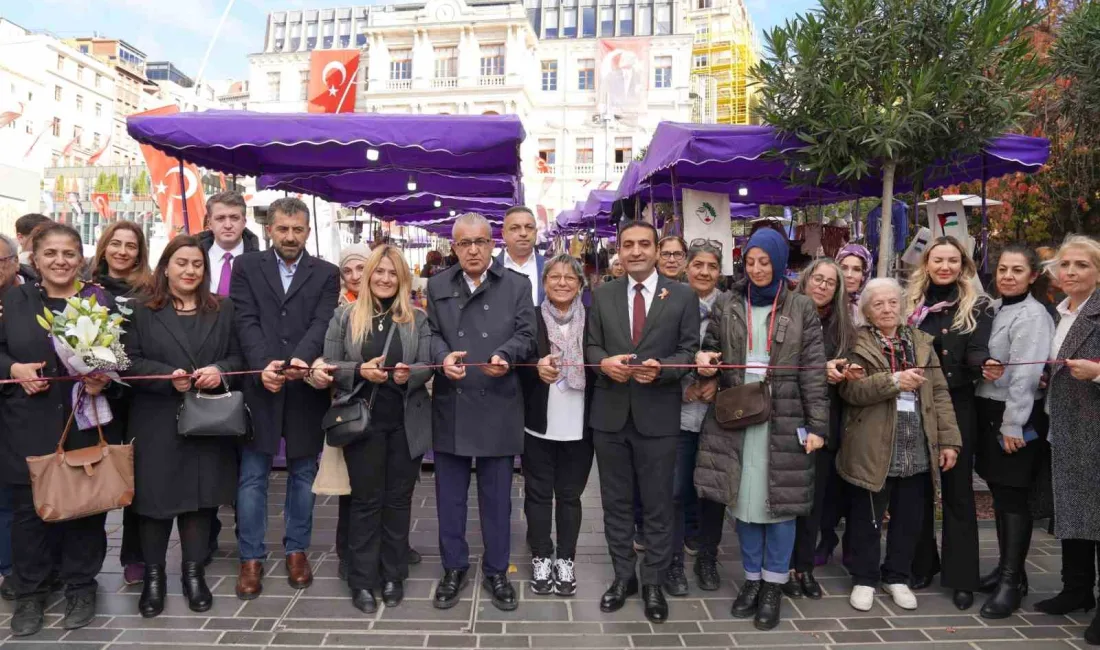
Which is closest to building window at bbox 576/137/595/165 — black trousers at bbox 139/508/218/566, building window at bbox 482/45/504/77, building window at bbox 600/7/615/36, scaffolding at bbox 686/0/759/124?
building window at bbox 482/45/504/77

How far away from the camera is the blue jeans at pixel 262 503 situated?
3918 mm

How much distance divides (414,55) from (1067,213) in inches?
1707

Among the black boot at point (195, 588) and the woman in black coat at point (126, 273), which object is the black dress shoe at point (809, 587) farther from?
the woman in black coat at point (126, 273)

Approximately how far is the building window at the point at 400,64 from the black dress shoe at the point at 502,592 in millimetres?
48591

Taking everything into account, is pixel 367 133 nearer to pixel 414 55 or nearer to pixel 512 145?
pixel 512 145

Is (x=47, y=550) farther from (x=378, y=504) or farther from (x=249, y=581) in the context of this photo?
(x=378, y=504)

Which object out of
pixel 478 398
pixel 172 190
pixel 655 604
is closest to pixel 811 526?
pixel 655 604

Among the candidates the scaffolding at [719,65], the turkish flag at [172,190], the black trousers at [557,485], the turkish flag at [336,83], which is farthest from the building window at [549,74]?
the black trousers at [557,485]

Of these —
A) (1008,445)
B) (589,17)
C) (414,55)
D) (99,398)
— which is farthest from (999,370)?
(589,17)

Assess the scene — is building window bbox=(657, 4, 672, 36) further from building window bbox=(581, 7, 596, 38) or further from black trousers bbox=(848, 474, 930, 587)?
black trousers bbox=(848, 474, 930, 587)

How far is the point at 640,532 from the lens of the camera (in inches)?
182

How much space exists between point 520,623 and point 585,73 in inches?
1924

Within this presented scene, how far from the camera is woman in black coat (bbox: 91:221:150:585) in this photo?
391cm

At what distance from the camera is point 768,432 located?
3637 mm
